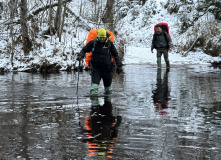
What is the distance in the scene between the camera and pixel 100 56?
8.39m

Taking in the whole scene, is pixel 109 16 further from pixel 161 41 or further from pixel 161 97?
pixel 161 97

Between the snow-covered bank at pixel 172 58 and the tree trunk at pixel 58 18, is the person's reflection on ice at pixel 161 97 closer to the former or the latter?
the tree trunk at pixel 58 18

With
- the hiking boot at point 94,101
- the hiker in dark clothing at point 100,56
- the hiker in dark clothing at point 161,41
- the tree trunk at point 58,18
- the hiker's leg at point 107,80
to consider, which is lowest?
the hiking boot at point 94,101

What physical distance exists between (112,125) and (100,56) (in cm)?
302

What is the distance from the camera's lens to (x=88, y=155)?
13.3ft

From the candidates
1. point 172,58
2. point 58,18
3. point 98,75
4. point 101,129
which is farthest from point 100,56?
point 172,58

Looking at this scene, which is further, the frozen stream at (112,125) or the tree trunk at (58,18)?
the tree trunk at (58,18)

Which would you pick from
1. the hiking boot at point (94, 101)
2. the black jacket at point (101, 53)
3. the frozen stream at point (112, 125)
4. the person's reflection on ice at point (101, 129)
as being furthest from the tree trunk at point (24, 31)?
the person's reflection on ice at point (101, 129)

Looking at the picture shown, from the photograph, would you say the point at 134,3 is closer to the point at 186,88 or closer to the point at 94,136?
the point at 186,88

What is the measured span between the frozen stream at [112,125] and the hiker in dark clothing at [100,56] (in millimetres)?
521

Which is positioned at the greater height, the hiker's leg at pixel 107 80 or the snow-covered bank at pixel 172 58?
the snow-covered bank at pixel 172 58

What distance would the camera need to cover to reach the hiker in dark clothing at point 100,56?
825 cm

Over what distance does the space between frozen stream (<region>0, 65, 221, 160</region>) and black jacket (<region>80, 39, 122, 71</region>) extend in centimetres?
73

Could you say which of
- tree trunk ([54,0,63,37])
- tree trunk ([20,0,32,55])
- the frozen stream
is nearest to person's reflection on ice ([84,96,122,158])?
the frozen stream
